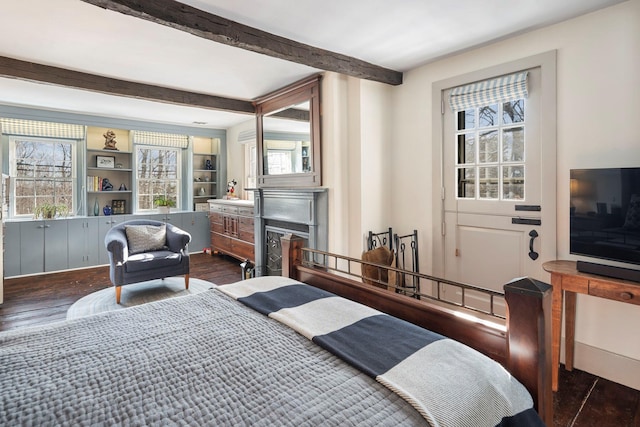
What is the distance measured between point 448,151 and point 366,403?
2.75 m

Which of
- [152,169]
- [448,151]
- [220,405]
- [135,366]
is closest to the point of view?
[220,405]

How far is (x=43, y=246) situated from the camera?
518 centimetres

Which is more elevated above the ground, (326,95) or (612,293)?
(326,95)

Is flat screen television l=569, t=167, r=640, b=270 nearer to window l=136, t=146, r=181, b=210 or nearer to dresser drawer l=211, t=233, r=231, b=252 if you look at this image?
dresser drawer l=211, t=233, r=231, b=252

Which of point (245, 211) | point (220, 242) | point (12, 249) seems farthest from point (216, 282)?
point (12, 249)

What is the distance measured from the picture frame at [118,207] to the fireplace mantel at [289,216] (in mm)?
2949

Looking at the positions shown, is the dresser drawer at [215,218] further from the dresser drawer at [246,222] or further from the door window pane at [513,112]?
the door window pane at [513,112]

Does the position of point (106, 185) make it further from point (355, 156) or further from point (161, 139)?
point (355, 156)

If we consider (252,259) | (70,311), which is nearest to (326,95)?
(252,259)

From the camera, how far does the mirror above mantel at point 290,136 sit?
375cm

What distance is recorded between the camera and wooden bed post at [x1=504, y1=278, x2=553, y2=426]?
112 cm

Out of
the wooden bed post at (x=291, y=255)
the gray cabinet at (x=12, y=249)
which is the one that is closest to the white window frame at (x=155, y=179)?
the gray cabinet at (x=12, y=249)

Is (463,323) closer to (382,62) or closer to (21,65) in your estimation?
(382,62)

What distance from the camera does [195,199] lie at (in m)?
6.98
